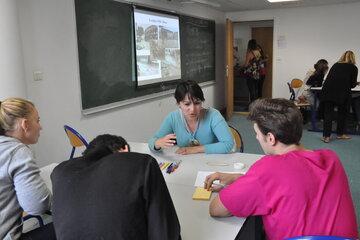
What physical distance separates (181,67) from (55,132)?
2.83m

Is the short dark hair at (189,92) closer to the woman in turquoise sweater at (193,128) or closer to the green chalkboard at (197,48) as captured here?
the woman in turquoise sweater at (193,128)

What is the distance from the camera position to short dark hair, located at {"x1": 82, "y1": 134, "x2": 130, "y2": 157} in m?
1.18

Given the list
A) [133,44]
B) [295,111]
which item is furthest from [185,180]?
[133,44]

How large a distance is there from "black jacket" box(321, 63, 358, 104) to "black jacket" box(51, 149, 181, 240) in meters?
4.83

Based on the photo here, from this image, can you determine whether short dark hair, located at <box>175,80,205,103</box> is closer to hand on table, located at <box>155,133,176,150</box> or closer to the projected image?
hand on table, located at <box>155,133,176,150</box>

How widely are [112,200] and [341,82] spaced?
5.00m

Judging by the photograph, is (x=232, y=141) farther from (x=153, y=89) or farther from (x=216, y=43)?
(x=216, y=43)

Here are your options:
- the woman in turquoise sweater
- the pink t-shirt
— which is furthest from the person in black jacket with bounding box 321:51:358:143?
the pink t-shirt

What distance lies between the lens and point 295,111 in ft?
4.47

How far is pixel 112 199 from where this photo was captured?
3.37 ft

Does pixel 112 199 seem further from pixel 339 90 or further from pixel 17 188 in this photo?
pixel 339 90

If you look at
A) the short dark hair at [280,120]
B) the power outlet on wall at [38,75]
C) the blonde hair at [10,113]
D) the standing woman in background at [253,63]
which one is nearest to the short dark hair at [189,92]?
the short dark hair at [280,120]

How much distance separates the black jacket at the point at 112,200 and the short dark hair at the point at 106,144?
0.24 ft

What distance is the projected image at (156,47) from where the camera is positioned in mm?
4293
